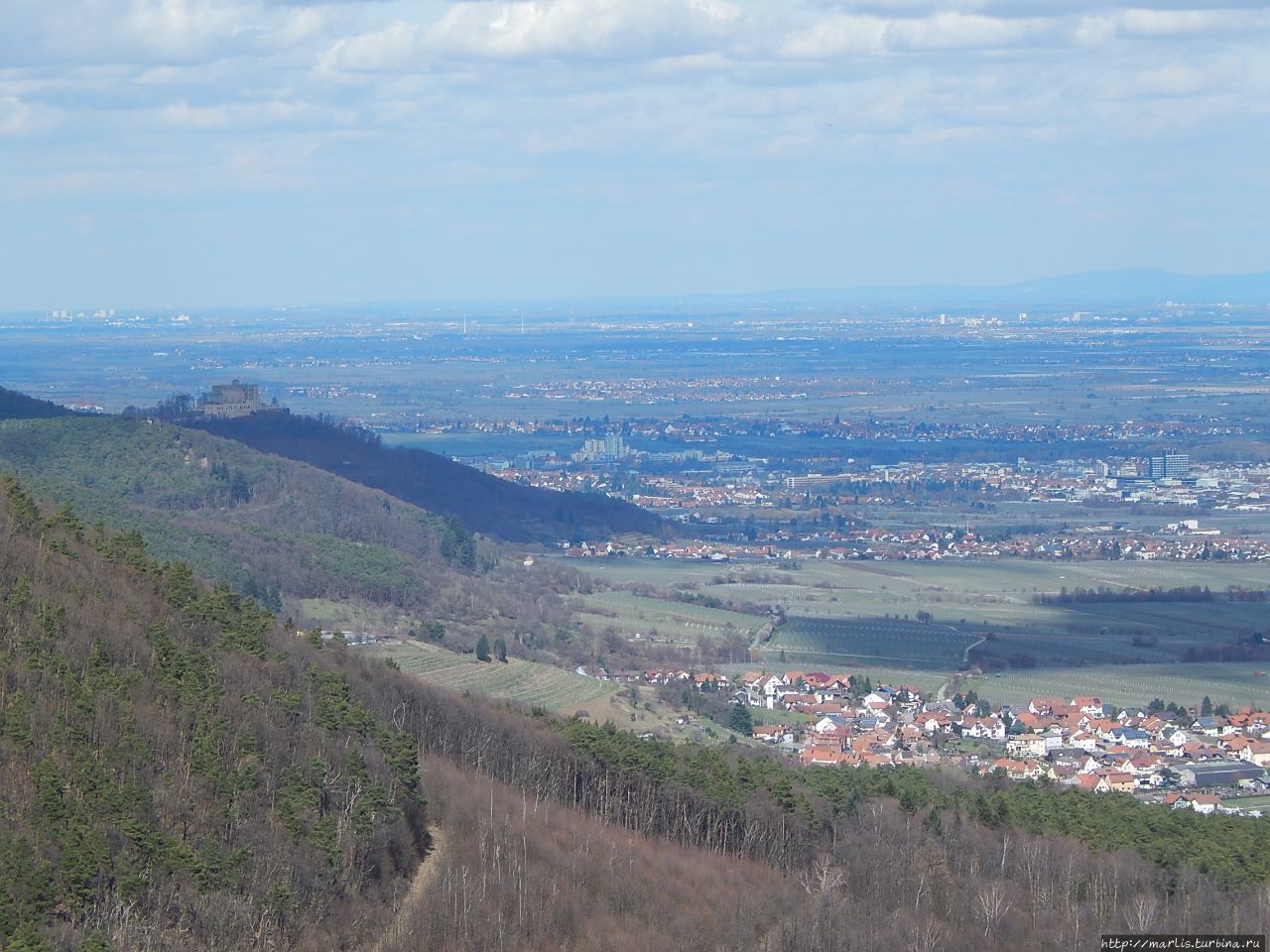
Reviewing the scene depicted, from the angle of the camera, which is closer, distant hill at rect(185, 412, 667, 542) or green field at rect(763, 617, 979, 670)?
green field at rect(763, 617, 979, 670)

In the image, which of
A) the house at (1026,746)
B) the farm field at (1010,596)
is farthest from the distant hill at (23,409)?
the house at (1026,746)

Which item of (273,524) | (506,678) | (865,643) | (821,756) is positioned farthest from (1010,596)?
(821,756)

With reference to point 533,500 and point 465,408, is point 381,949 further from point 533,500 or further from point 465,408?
point 465,408

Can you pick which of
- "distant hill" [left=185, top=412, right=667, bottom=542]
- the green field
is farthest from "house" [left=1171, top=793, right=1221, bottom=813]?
"distant hill" [left=185, top=412, right=667, bottom=542]

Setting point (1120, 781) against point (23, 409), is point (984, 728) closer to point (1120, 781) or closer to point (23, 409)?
point (1120, 781)

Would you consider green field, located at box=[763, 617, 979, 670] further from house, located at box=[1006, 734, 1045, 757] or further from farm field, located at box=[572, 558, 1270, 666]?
house, located at box=[1006, 734, 1045, 757]

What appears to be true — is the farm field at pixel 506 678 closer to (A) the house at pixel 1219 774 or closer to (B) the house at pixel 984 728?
(B) the house at pixel 984 728

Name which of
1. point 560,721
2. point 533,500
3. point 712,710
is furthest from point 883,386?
point 560,721
